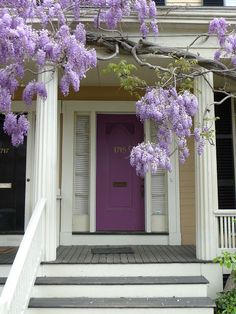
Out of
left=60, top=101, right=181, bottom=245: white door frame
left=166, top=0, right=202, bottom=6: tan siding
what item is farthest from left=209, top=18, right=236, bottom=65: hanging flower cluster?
left=60, top=101, right=181, bottom=245: white door frame

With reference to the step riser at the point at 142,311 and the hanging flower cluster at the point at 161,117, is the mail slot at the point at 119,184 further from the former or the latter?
the step riser at the point at 142,311

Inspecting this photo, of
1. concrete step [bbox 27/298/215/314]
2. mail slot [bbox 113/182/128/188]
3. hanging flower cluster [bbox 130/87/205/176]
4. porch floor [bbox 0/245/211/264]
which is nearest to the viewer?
concrete step [bbox 27/298/215/314]

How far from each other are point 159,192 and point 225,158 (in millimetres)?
1201

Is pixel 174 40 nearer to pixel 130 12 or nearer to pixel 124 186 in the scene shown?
pixel 130 12

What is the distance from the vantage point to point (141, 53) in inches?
213

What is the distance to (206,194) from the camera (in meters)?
5.31

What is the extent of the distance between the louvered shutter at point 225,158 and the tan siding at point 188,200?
0.43 m

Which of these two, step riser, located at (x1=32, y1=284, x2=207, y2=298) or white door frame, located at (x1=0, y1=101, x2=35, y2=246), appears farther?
white door frame, located at (x1=0, y1=101, x2=35, y2=246)

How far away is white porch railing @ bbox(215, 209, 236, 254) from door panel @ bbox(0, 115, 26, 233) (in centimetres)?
311

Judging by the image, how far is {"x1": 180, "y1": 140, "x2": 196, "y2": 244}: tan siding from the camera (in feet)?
21.4

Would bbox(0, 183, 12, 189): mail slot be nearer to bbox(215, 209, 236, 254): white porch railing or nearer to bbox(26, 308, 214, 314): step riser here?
bbox(26, 308, 214, 314): step riser

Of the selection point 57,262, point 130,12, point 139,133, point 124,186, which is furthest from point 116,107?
point 57,262

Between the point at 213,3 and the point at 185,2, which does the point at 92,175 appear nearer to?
the point at 185,2

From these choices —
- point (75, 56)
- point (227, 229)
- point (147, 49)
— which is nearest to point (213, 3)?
point (147, 49)
